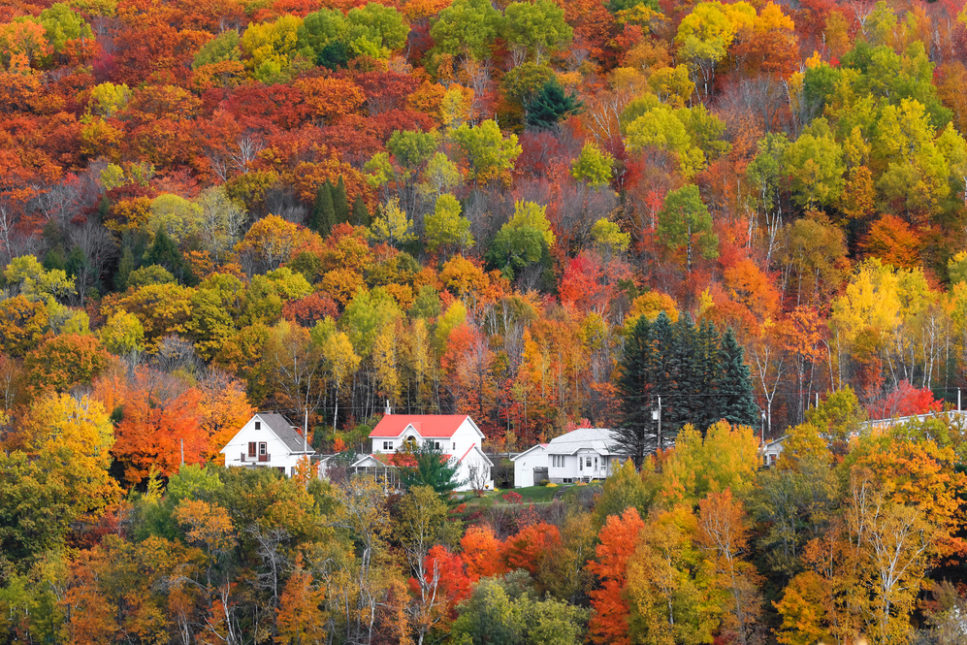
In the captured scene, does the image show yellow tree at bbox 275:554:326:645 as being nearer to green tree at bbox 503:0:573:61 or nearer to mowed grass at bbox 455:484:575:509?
mowed grass at bbox 455:484:575:509

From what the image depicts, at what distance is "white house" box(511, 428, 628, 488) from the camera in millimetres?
73688

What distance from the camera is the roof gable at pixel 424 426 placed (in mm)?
76062

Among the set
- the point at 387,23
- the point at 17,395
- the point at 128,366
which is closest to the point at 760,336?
the point at 128,366

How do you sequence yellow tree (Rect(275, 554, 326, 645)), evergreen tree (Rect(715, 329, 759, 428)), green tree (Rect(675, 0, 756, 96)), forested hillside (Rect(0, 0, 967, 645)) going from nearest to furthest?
1. forested hillside (Rect(0, 0, 967, 645))
2. yellow tree (Rect(275, 554, 326, 645))
3. evergreen tree (Rect(715, 329, 759, 428))
4. green tree (Rect(675, 0, 756, 96))

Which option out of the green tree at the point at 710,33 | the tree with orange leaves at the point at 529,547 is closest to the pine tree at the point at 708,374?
the tree with orange leaves at the point at 529,547

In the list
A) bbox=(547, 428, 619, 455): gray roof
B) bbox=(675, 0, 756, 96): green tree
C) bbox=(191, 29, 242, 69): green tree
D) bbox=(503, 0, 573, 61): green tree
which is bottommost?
bbox=(547, 428, 619, 455): gray roof

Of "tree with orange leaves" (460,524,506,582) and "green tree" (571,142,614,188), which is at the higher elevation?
"green tree" (571,142,614,188)

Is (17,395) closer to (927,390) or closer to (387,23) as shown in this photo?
(927,390)

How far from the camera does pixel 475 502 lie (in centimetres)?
6850

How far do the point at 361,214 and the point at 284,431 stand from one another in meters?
27.6

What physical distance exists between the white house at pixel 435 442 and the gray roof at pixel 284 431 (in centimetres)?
416

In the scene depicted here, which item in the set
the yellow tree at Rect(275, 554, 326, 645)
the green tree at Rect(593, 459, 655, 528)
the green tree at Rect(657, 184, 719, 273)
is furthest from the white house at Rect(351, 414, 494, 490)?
the green tree at Rect(657, 184, 719, 273)

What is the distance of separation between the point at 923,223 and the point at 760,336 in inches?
858

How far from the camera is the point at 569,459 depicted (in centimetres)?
7388
